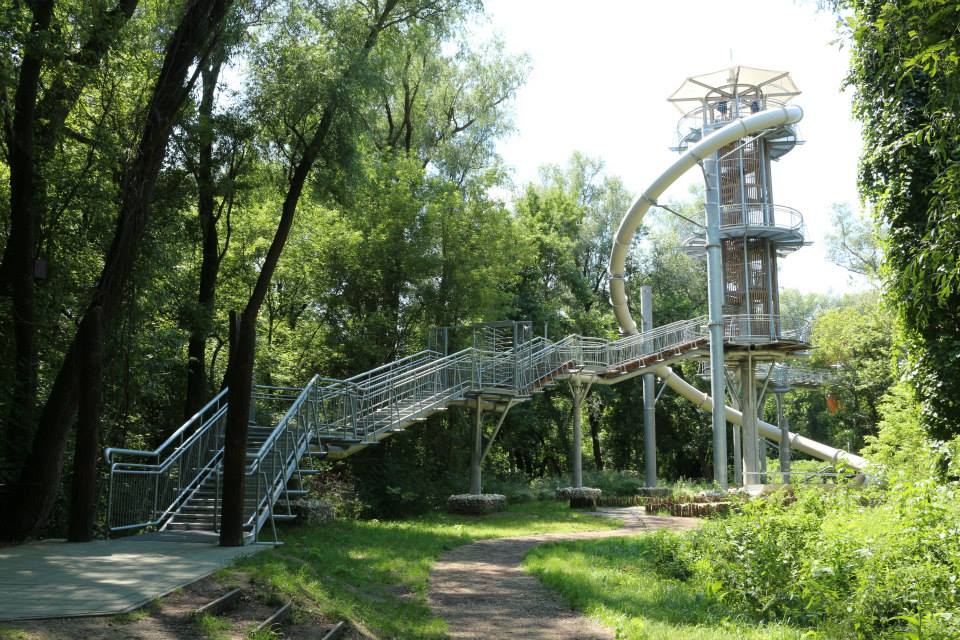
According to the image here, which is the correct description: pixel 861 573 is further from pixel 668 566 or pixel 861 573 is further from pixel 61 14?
pixel 61 14

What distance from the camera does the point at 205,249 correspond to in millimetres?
18609

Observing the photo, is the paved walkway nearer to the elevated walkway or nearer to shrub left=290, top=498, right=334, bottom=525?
the elevated walkway

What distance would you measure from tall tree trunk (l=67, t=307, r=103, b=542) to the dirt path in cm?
496

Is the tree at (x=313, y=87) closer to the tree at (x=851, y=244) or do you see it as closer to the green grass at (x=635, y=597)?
the green grass at (x=635, y=597)

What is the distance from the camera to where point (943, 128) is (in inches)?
272

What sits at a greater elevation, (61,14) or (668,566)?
(61,14)

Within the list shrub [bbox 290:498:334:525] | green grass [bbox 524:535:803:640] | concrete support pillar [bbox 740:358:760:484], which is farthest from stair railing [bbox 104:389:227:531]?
concrete support pillar [bbox 740:358:760:484]

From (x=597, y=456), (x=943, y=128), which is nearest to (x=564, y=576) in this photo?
(x=943, y=128)

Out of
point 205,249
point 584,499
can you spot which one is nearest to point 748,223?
point 584,499

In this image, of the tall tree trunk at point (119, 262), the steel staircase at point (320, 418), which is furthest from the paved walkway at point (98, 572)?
the steel staircase at point (320, 418)

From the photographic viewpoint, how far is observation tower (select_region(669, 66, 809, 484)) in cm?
2684

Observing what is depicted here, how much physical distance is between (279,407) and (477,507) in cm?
581

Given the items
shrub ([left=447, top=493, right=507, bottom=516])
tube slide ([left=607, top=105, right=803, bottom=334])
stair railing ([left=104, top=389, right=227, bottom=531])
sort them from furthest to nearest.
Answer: tube slide ([left=607, top=105, right=803, bottom=334]) < shrub ([left=447, top=493, right=507, bottom=516]) < stair railing ([left=104, top=389, right=227, bottom=531])

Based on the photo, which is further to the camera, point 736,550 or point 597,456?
point 597,456
